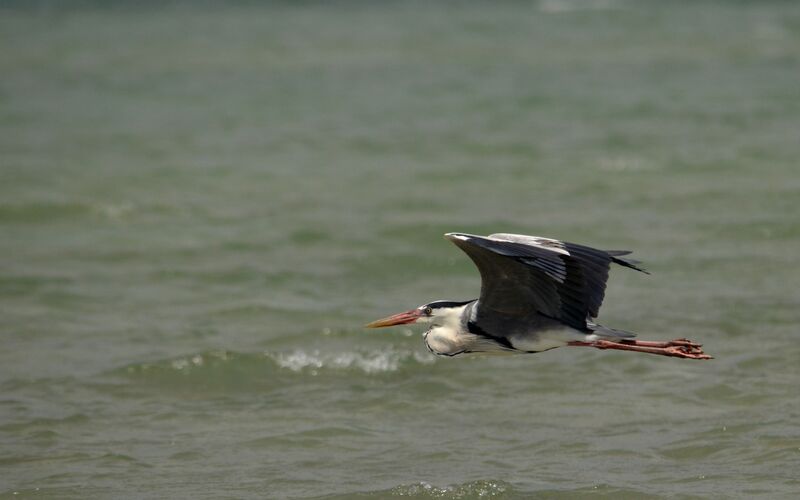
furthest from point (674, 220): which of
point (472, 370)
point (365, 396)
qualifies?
point (365, 396)

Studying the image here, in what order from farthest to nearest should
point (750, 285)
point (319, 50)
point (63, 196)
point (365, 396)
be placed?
point (319, 50), point (63, 196), point (750, 285), point (365, 396)

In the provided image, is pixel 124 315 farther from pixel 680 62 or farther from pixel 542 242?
pixel 680 62

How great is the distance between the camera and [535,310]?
763 cm

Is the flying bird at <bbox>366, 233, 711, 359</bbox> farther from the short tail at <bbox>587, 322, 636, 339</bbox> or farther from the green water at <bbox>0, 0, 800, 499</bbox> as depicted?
the green water at <bbox>0, 0, 800, 499</bbox>

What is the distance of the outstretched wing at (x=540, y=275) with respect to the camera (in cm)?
689

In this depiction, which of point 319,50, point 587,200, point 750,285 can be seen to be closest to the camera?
point 750,285

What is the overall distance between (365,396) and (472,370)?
3.14 ft

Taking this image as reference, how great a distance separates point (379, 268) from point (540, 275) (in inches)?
209

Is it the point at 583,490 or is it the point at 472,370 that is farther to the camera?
the point at 472,370

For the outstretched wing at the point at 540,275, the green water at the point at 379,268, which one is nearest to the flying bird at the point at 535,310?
the outstretched wing at the point at 540,275

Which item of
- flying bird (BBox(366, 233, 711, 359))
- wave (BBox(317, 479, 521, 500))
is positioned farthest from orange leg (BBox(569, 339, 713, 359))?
wave (BBox(317, 479, 521, 500))

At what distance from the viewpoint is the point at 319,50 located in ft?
94.8

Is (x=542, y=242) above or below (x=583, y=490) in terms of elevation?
above

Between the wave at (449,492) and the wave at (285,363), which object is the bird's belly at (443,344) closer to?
the wave at (449,492)
